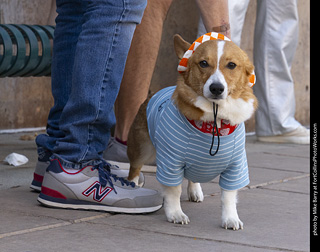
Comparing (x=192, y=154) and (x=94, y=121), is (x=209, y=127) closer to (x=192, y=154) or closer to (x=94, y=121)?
(x=192, y=154)

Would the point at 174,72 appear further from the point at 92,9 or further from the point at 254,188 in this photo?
the point at 92,9

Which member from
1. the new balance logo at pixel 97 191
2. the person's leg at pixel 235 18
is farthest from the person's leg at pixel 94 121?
the person's leg at pixel 235 18

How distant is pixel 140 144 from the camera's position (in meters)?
3.29

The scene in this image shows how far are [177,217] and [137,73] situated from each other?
56.5 inches

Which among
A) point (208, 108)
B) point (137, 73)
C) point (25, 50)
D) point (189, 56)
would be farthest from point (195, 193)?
point (25, 50)

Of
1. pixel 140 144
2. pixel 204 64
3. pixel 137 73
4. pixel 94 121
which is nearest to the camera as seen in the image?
pixel 204 64

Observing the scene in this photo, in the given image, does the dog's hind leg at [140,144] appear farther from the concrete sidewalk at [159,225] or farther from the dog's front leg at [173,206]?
the dog's front leg at [173,206]

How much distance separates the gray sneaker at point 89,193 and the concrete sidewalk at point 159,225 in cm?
5

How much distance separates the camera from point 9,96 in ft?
17.0

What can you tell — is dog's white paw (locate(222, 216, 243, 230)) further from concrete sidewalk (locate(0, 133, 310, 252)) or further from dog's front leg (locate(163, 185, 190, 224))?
dog's front leg (locate(163, 185, 190, 224))

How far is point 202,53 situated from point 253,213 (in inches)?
32.4

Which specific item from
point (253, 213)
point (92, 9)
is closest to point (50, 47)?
point (92, 9)

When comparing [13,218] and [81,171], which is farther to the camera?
[81,171]

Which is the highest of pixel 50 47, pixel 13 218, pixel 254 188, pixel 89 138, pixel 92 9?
pixel 92 9
